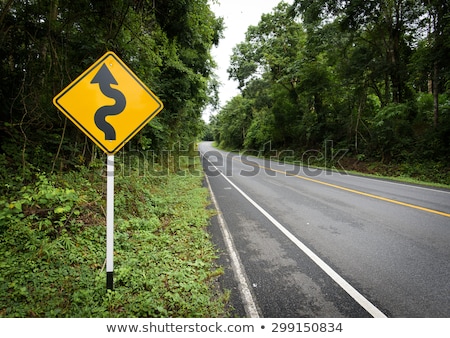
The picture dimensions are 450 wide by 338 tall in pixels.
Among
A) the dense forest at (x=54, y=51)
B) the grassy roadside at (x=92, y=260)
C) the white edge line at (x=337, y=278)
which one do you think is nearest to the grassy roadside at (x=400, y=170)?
the white edge line at (x=337, y=278)

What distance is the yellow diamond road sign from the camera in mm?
2455

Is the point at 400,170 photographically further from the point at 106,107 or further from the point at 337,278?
the point at 106,107

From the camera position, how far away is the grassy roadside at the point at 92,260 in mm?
2420

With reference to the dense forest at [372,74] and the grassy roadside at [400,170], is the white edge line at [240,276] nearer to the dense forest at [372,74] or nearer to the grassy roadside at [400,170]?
the grassy roadside at [400,170]

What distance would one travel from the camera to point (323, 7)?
1417 cm

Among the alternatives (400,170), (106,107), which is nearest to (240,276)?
(106,107)

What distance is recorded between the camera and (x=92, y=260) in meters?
3.19

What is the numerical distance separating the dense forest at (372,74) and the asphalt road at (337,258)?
9123mm

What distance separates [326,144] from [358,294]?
20155mm

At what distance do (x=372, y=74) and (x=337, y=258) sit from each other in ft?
54.3

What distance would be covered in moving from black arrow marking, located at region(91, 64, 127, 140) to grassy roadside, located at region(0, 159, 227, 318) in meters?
1.48

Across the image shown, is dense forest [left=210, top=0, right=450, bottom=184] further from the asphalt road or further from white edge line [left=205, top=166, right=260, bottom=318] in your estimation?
white edge line [left=205, top=166, right=260, bottom=318]

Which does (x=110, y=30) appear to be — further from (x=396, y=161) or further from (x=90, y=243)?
(x=396, y=161)

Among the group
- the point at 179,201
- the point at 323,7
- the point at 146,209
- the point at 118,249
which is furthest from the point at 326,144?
the point at 118,249
